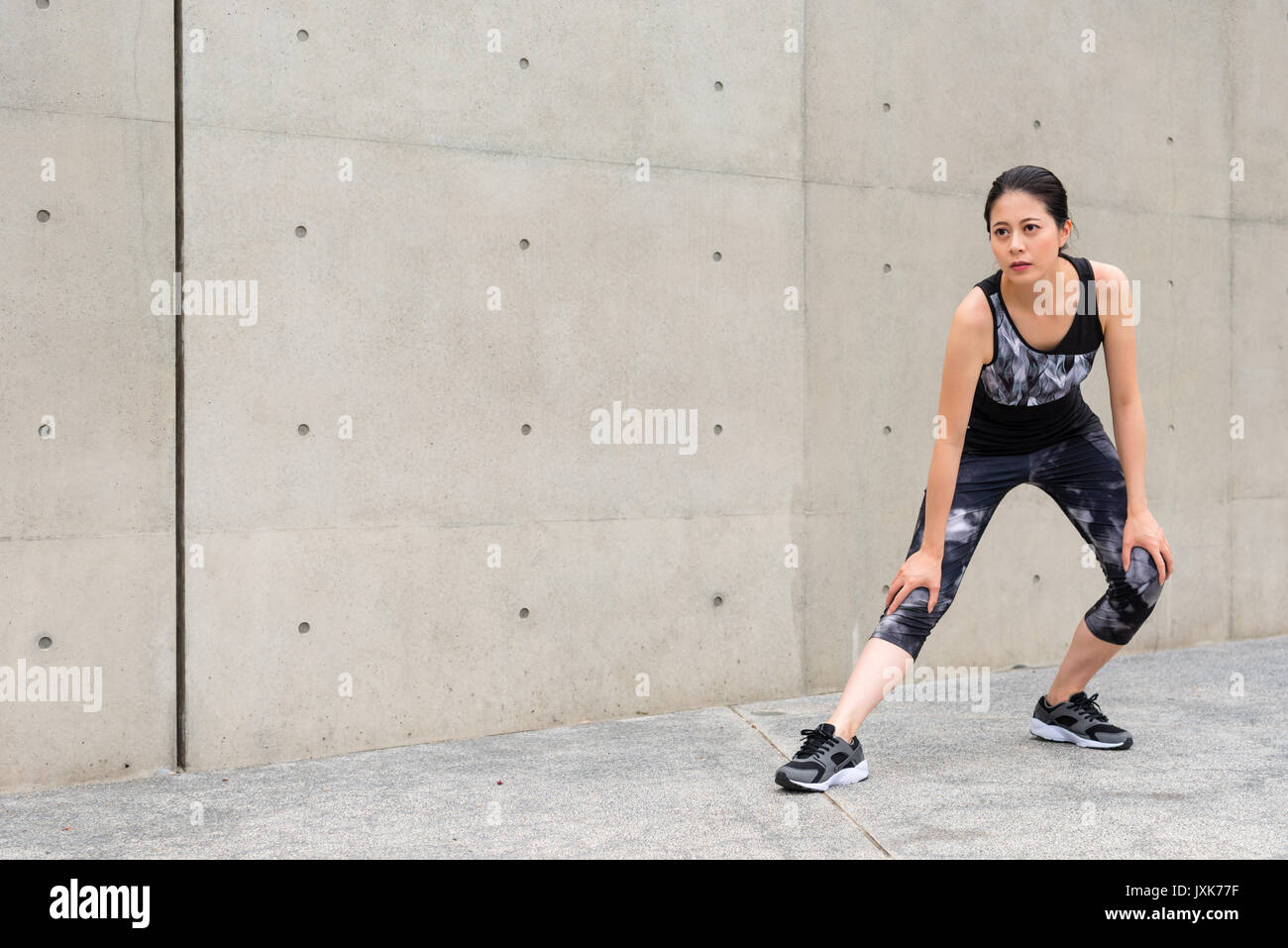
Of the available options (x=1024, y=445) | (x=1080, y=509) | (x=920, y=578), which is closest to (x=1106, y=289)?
(x=1024, y=445)

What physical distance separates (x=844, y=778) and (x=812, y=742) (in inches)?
5.0

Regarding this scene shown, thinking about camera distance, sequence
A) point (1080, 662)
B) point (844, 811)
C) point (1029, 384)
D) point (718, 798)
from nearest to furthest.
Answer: point (844, 811)
point (718, 798)
point (1029, 384)
point (1080, 662)

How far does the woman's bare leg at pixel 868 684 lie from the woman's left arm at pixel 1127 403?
0.76m

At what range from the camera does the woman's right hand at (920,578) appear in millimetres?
3561

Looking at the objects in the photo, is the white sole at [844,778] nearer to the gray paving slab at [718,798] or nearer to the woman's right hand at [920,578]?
the gray paving slab at [718,798]

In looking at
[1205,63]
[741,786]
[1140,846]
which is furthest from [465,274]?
[1205,63]

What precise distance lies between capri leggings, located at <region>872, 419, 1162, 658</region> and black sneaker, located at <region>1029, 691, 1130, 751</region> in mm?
274

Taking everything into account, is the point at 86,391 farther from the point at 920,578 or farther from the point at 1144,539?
the point at 1144,539

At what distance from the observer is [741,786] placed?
3.51m

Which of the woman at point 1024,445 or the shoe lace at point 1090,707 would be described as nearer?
the woman at point 1024,445

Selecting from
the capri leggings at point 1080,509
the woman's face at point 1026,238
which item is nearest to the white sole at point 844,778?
the capri leggings at point 1080,509

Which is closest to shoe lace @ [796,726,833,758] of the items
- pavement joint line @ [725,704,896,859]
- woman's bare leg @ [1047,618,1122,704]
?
pavement joint line @ [725,704,896,859]

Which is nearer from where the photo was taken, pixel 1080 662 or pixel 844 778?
pixel 844 778

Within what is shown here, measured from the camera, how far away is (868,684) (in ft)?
11.4
